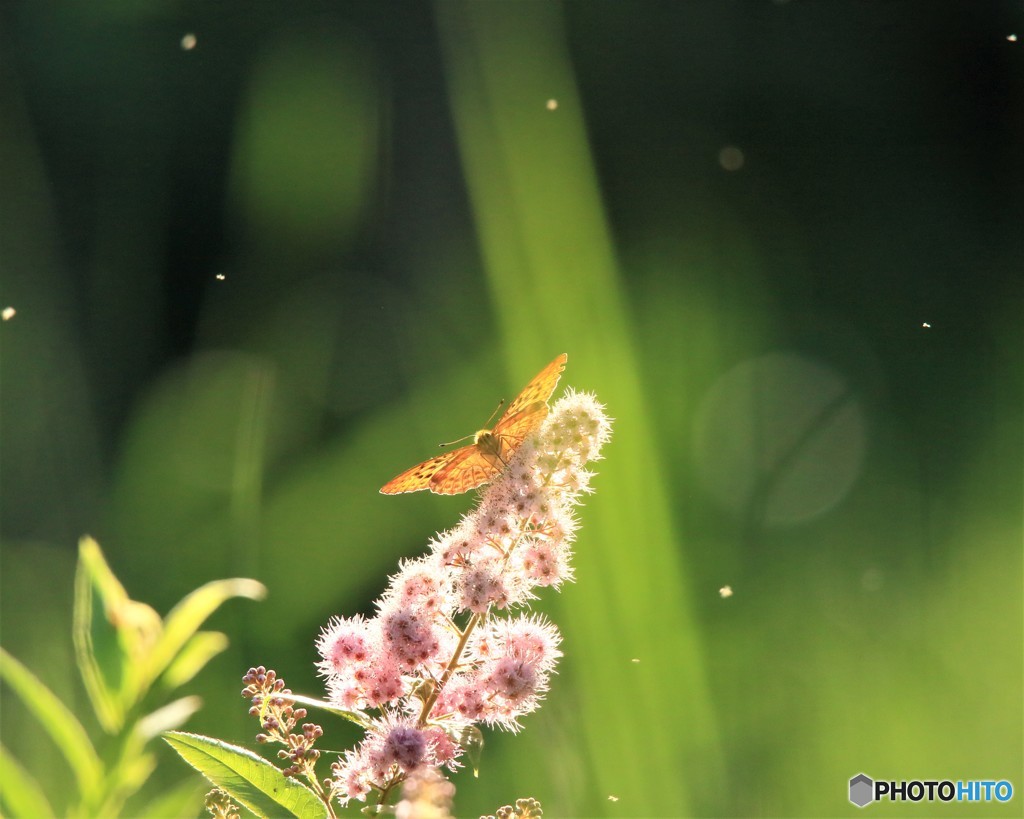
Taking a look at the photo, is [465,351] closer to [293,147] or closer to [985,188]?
[293,147]

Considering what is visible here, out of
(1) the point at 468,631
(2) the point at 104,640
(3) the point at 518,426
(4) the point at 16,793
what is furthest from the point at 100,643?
(3) the point at 518,426

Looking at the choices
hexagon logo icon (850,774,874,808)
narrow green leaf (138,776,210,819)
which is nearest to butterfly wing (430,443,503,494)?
narrow green leaf (138,776,210,819)

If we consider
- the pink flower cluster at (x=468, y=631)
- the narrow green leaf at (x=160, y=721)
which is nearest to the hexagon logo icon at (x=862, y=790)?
the pink flower cluster at (x=468, y=631)

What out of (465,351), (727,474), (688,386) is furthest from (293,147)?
(727,474)

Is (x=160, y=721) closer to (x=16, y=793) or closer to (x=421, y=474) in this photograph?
(x=16, y=793)

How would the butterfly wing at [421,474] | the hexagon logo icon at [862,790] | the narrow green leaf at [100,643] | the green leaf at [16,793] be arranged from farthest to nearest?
1. the hexagon logo icon at [862,790]
2. the butterfly wing at [421,474]
3. the narrow green leaf at [100,643]
4. the green leaf at [16,793]

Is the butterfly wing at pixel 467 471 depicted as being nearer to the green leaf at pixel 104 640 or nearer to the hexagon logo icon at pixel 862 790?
the green leaf at pixel 104 640

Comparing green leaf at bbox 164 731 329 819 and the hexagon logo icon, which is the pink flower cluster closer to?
green leaf at bbox 164 731 329 819
